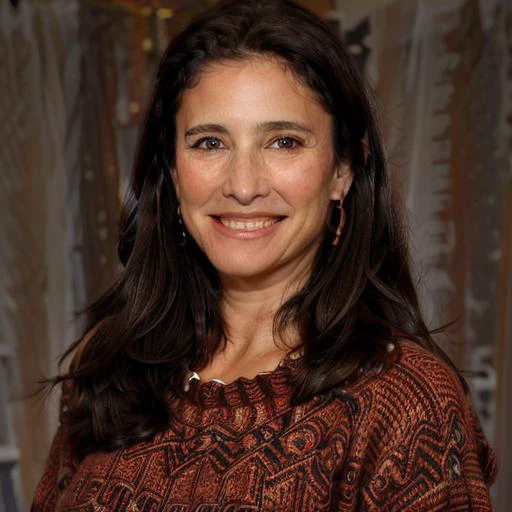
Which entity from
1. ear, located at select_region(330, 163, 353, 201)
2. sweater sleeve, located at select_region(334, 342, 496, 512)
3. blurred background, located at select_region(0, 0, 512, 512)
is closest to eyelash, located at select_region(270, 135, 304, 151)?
ear, located at select_region(330, 163, 353, 201)

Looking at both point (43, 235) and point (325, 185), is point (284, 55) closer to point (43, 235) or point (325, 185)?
point (325, 185)

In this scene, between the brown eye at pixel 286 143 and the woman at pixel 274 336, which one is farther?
the brown eye at pixel 286 143

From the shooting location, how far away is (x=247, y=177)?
4.96 ft

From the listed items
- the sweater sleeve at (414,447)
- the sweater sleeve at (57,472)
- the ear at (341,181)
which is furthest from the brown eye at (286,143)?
the sweater sleeve at (57,472)

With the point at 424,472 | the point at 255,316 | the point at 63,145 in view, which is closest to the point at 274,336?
the point at 255,316

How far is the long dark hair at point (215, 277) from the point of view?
1553mm

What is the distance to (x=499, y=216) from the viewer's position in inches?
93.8

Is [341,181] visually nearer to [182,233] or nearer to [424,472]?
[182,233]

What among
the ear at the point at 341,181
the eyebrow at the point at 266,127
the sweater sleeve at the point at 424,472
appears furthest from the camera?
the ear at the point at 341,181

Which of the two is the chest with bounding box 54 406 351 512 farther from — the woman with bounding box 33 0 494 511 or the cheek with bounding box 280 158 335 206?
the cheek with bounding box 280 158 335 206

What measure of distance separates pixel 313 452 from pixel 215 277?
1.74 ft

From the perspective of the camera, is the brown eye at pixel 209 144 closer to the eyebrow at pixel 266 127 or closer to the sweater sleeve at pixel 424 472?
the eyebrow at pixel 266 127

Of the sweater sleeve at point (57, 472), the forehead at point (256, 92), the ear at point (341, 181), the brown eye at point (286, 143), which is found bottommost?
the sweater sleeve at point (57, 472)

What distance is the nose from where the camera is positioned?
4.96 feet
